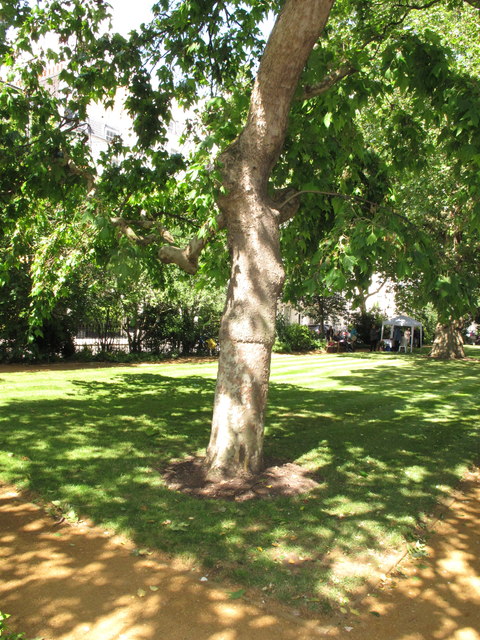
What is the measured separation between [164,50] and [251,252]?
16.7 feet

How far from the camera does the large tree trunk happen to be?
5.71 metres

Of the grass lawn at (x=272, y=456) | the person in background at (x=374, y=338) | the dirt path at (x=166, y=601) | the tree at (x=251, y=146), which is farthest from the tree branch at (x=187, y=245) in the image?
the person in background at (x=374, y=338)

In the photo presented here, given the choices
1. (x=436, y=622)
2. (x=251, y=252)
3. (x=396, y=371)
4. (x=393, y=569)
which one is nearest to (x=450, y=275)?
(x=251, y=252)

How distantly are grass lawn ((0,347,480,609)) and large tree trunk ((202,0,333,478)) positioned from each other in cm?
83

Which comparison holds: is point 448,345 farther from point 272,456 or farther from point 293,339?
point 272,456

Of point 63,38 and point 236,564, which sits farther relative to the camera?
point 63,38

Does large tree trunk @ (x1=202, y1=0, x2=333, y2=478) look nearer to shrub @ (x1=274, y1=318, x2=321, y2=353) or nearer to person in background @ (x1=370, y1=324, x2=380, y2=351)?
shrub @ (x1=274, y1=318, x2=321, y2=353)

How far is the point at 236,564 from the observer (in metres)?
4.05

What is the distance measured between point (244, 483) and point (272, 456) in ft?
4.36

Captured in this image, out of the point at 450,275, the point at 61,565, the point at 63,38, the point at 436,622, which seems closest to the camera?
the point at 436,622

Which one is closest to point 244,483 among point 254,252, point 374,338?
point 254,252

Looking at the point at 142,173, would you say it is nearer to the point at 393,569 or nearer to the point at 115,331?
the point at 393,569

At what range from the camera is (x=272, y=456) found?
687 centimetres

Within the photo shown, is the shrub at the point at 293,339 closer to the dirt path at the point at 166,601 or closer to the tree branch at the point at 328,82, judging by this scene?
the tree branch at the point at 328,82
